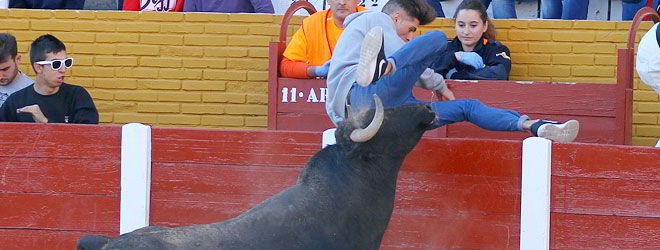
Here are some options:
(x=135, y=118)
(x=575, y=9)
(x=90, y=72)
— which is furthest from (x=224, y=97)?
(x=575, y=9)

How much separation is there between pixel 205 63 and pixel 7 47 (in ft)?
5.32

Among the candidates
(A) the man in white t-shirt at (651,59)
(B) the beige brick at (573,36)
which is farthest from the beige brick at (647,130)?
(A) the man in white t-shirt at (651,59)

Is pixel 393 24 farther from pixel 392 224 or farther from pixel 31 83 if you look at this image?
pixel 31 83

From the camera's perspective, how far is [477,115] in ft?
18.4

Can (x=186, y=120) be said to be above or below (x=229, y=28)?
below

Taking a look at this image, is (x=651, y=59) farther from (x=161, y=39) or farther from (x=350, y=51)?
(x=161, y=39)

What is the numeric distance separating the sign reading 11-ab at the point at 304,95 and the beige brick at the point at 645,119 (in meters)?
1.84

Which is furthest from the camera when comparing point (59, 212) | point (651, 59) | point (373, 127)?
point (59, 212)

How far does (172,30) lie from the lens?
8.21m

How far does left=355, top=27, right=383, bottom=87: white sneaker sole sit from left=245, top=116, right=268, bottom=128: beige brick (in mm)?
3037

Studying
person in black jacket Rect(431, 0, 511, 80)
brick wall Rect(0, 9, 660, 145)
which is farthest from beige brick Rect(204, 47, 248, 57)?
person in black jacket Rect(431, 0, 511, 80)

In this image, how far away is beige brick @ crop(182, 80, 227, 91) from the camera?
8.20m

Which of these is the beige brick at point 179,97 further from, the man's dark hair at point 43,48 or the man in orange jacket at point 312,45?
the man's dark hair at point 43,48

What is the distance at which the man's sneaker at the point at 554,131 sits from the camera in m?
5.65
